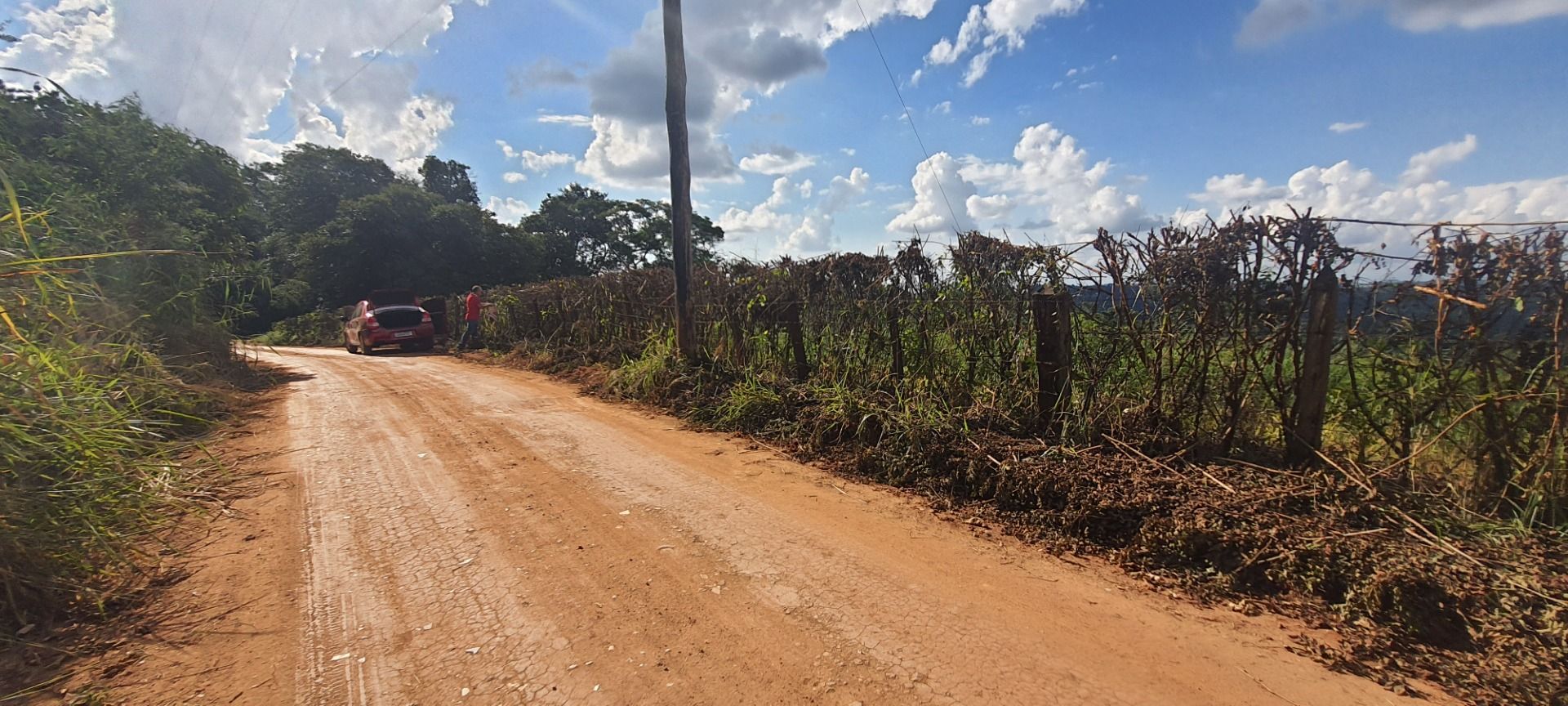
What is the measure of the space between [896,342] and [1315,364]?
3.02 m

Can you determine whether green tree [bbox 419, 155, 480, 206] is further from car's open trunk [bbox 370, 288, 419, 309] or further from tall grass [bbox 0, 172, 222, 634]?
tall grass [bbox 0, 172, 222, 634]

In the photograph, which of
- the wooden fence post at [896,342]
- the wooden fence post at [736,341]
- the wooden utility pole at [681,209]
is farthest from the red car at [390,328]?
the wooden fence post at [896,342]

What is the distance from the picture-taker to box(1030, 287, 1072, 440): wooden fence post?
15.1ft

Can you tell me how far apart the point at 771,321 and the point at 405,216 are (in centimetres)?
2660

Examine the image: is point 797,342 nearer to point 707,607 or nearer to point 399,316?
point 707,607

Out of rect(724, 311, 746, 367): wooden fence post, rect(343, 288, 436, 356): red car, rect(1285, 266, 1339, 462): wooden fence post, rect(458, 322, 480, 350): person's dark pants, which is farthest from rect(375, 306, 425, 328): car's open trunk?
rect(1285, 266, 1339, 462): wooden fence post

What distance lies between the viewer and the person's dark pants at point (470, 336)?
15041 millimetres

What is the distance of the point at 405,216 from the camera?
89.4 feet

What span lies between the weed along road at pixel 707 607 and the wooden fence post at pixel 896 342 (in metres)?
1.43

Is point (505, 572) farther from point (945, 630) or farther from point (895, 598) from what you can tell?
point (945, 630)

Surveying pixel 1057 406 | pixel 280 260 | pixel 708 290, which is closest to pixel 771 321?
pixel 708 290

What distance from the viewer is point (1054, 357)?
465 cm

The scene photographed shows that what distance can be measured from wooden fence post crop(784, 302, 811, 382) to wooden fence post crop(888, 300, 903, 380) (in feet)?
3.67

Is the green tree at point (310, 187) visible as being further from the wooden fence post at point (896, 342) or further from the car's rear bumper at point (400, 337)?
the wooden fence post at point (896, 342)
